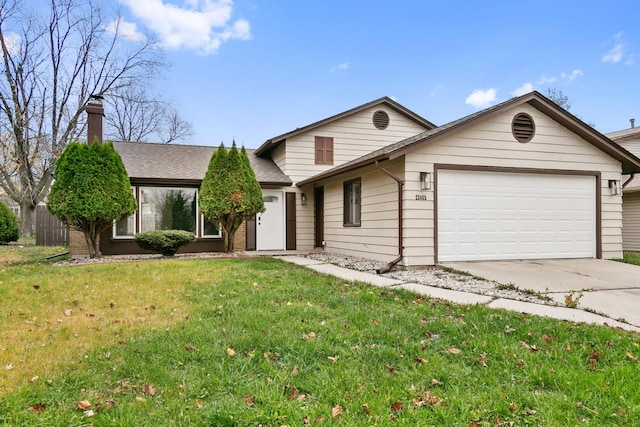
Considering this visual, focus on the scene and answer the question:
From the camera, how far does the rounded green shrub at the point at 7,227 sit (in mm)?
15096

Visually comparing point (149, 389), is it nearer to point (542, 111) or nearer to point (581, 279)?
point (581, 279)

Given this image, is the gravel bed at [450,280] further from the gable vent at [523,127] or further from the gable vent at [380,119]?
the gable vent at [380,119]

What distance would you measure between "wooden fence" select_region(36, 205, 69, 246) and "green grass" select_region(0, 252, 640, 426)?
13.0m

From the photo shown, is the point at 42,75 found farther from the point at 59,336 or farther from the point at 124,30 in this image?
the point at 59,336

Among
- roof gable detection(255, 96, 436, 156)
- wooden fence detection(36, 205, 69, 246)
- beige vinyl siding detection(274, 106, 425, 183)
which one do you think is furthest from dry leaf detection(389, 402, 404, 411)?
wooden fence detection(36, 205, 69, 246)

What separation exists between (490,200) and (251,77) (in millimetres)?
14093

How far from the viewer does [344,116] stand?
1338 cm

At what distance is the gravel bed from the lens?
18.4 feet

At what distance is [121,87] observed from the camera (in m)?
23.0

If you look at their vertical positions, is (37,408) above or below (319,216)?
below

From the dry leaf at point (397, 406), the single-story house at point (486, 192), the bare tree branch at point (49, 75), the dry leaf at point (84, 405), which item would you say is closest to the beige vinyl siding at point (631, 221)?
the single-story house at point (486, 192)

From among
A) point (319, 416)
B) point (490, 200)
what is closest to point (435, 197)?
point (490, 200)


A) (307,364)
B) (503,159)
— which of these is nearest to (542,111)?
(503,159)

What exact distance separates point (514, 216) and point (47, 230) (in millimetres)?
16652
